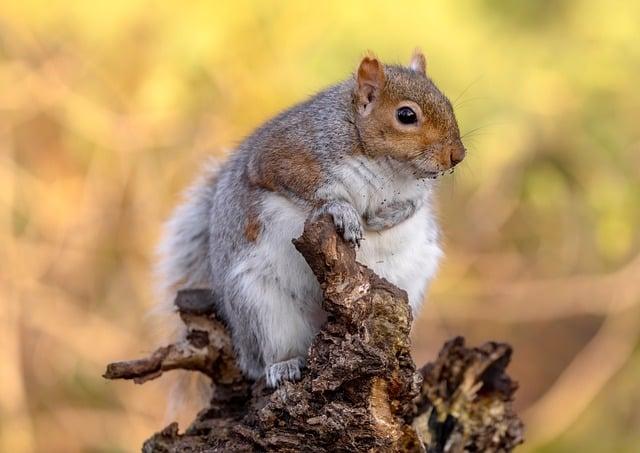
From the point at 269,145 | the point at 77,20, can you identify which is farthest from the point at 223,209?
the point at 77,20

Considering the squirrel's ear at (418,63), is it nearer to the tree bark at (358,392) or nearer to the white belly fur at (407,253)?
the white belly fur at (407,253)

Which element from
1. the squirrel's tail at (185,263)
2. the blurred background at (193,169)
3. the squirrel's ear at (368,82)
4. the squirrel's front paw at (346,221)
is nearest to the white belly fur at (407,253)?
the squirrel's front paw at (346,221)

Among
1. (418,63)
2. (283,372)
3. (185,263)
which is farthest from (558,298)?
(283,372)

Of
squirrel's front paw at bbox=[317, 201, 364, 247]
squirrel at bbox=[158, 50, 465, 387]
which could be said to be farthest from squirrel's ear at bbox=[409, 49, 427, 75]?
squirrel's front paw at bbox=[317, 201, 364, 247]

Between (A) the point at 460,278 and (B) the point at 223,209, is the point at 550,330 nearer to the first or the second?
(A) the point at 460,278

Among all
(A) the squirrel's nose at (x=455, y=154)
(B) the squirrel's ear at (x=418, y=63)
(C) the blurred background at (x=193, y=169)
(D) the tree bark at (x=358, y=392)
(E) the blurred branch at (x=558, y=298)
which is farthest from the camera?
(E) the blurred branch at (x=558, y=298)

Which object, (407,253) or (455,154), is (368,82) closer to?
(455,154)
